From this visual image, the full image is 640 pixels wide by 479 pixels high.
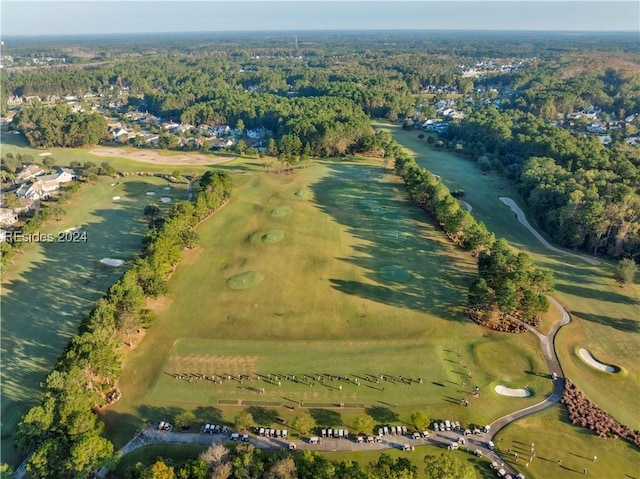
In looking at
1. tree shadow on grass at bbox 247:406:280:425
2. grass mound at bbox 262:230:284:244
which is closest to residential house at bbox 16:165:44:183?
grass mound at bbox 262:230:284:244

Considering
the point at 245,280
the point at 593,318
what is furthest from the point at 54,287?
the point at 593,318

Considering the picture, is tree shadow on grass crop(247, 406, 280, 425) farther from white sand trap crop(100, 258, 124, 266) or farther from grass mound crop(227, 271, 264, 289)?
white sand trap crop(100, 258, 124, 266)

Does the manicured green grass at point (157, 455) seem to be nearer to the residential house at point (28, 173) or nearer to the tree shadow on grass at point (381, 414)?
the tree shadow on grass at point (381, 414)

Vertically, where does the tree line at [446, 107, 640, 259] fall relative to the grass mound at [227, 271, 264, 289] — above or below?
above

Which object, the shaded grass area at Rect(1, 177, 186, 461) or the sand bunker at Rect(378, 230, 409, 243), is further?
the sand bunker at Rect(378, 230, 409, 243)

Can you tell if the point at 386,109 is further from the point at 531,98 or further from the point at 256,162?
the point at 256,162

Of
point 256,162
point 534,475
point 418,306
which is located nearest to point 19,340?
point 418,306

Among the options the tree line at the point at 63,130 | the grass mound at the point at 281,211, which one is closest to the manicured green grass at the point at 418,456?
the grass mound at the point at 281,211

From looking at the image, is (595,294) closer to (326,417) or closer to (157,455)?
(326,417)
